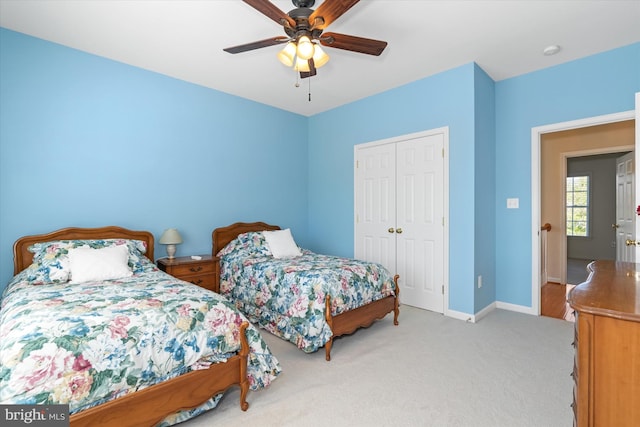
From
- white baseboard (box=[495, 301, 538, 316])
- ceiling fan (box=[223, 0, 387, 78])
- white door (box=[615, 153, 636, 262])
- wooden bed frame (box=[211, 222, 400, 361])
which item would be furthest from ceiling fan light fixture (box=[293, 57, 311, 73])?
white door (box=[615, 153, 636, 262])

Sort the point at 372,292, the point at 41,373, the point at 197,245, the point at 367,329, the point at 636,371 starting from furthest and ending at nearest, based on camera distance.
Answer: the point at 197,245 → the point at 367,329 → the point at 372,292 → the point at 41,373 → the point at 636,371

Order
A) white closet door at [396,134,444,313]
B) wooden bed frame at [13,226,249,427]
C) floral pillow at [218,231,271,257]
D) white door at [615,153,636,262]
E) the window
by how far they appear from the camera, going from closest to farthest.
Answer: wooden bed frame at [13,226,249,427] < white closet door at [396,134,444,313] < floral pillow at [218,231,271,257] < white door at [615,153,636,262] < the window

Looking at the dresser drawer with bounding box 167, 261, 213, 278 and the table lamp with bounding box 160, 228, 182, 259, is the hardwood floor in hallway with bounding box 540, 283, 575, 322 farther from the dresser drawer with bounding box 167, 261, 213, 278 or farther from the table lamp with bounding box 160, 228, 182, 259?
the table lamp with bounding box 160, 228, 182, 259

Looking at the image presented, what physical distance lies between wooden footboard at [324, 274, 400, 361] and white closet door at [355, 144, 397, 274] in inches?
37.6

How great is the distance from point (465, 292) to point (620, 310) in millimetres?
2612

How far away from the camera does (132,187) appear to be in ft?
11.3

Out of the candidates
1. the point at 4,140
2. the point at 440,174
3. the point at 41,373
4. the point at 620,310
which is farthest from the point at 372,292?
the point at 4,140

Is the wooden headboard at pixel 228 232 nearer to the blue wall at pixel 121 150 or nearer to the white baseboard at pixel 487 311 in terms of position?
the blue wall at pixel 121 150

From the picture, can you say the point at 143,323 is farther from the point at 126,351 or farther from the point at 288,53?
the point at 288,53

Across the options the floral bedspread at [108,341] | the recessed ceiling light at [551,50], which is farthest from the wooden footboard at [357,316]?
the recessed ceiling light at [551,50]

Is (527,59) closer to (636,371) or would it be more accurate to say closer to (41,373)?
(636,371)

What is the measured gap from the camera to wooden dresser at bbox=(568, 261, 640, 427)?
1002 mm

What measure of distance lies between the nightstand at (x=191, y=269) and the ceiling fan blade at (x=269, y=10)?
99.2 inches

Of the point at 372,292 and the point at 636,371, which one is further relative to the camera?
the point at 372,292
